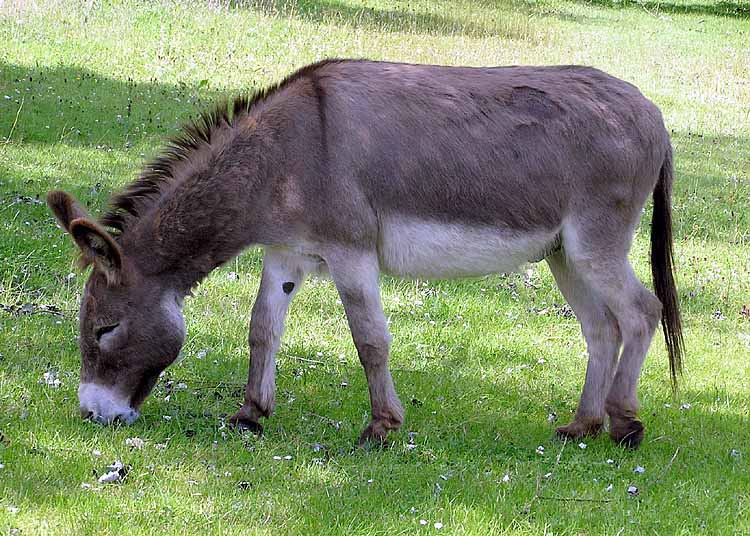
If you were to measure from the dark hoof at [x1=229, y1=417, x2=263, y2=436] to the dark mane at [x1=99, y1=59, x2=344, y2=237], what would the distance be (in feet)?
3.81

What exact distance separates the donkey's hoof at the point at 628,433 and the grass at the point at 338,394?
2.9 inches

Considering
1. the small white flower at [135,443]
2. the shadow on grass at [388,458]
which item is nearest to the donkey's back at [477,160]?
the shadow on grass at [388,458]

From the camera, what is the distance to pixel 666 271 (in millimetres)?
5824

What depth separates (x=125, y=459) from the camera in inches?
187

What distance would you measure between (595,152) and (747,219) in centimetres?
522

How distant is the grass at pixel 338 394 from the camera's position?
4453 millimetres

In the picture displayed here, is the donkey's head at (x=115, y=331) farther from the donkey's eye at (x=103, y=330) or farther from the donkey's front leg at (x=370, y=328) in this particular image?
the donkey's front leg at (x=370, y=328)

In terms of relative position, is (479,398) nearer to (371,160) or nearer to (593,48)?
(371,160)

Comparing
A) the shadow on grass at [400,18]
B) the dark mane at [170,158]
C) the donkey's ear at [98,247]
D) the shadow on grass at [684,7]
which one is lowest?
the shadow on grass at [684,7]

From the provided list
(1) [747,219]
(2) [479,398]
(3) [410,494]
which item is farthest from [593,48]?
(3) [410,494]

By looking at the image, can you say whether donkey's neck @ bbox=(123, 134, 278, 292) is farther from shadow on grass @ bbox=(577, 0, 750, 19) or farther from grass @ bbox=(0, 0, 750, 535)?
shadow on grass @ bbox=(577, 0, 750, 19)

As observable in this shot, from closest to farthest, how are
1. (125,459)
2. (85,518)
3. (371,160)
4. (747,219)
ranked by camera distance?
(85,518) < (125,459) < (371,160) < (747,219)

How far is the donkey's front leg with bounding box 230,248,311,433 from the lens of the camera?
553 cm

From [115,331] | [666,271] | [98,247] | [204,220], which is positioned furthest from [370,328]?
[666,271]
